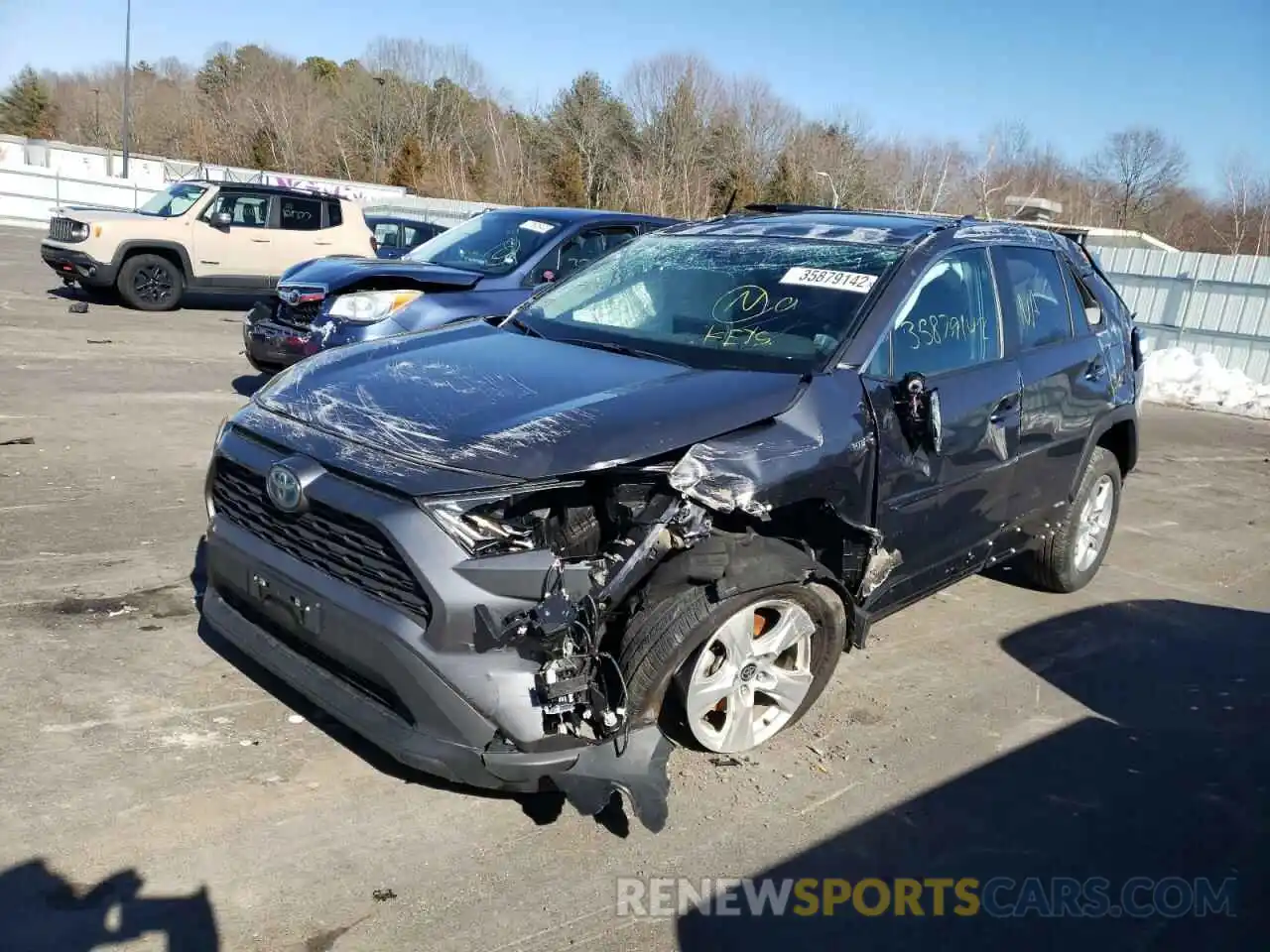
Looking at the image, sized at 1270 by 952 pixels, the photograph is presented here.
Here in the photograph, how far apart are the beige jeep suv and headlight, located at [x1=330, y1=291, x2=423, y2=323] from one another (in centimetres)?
723

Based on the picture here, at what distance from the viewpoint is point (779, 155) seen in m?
42.1

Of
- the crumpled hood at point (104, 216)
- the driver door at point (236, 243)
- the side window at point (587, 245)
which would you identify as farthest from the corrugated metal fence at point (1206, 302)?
the crumpled hood at point (104, 216)

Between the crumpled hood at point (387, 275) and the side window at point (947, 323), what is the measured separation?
4.16 metres

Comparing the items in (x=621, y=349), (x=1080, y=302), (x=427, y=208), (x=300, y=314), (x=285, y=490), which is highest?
(x=427, y=208)

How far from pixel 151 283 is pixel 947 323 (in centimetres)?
1276

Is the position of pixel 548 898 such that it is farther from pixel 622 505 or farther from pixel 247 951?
pixel 622 505

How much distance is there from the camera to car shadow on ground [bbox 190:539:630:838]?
3.32 m

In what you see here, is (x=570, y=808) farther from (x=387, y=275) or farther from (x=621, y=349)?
(x=387, y=275)

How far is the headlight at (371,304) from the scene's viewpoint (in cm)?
742

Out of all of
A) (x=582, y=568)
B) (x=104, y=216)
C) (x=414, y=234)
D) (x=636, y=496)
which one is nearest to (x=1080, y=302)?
(x=636, y=496)

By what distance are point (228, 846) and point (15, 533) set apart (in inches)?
121

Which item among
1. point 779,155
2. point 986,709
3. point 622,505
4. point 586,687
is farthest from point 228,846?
point 779,155

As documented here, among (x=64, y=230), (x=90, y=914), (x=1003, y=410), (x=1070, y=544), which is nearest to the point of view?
(x=90, y=914)

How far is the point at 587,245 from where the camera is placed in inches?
335
